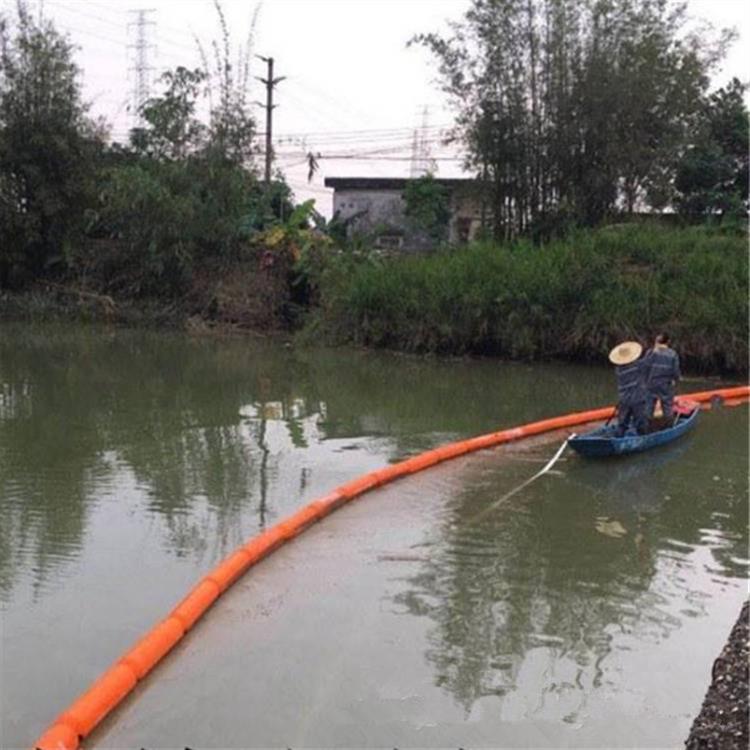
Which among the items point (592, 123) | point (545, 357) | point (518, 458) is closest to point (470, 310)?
point (545, 357)

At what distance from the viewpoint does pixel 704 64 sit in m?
19.8

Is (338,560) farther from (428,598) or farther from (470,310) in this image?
(470,310)

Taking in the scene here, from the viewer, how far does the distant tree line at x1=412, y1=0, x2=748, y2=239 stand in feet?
61.2

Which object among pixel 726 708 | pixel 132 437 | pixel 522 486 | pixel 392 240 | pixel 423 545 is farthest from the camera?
pixel 392 240

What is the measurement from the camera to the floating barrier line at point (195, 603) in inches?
146

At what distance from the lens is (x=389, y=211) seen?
92.1 feet

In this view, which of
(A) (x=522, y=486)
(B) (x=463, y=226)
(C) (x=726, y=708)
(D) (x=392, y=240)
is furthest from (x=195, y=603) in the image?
(D) (x=392, y=240)

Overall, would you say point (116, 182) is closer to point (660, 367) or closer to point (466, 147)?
point (466, 147)

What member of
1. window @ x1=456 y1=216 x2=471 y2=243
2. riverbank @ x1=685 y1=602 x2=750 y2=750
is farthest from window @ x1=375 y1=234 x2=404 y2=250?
riverbank @ x1=685 y1=602 x2=750 y2=750

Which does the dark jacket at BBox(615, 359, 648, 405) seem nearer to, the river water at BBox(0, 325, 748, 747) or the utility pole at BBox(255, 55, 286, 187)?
the river water at BBox(0, 325, 748, 747)

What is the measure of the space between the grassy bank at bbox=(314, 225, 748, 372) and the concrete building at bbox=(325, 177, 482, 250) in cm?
773

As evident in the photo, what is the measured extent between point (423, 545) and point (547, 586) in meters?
1.00

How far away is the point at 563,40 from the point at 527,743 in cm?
1746

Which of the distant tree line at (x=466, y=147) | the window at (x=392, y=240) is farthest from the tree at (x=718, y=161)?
the window at (x=392, y=240)
